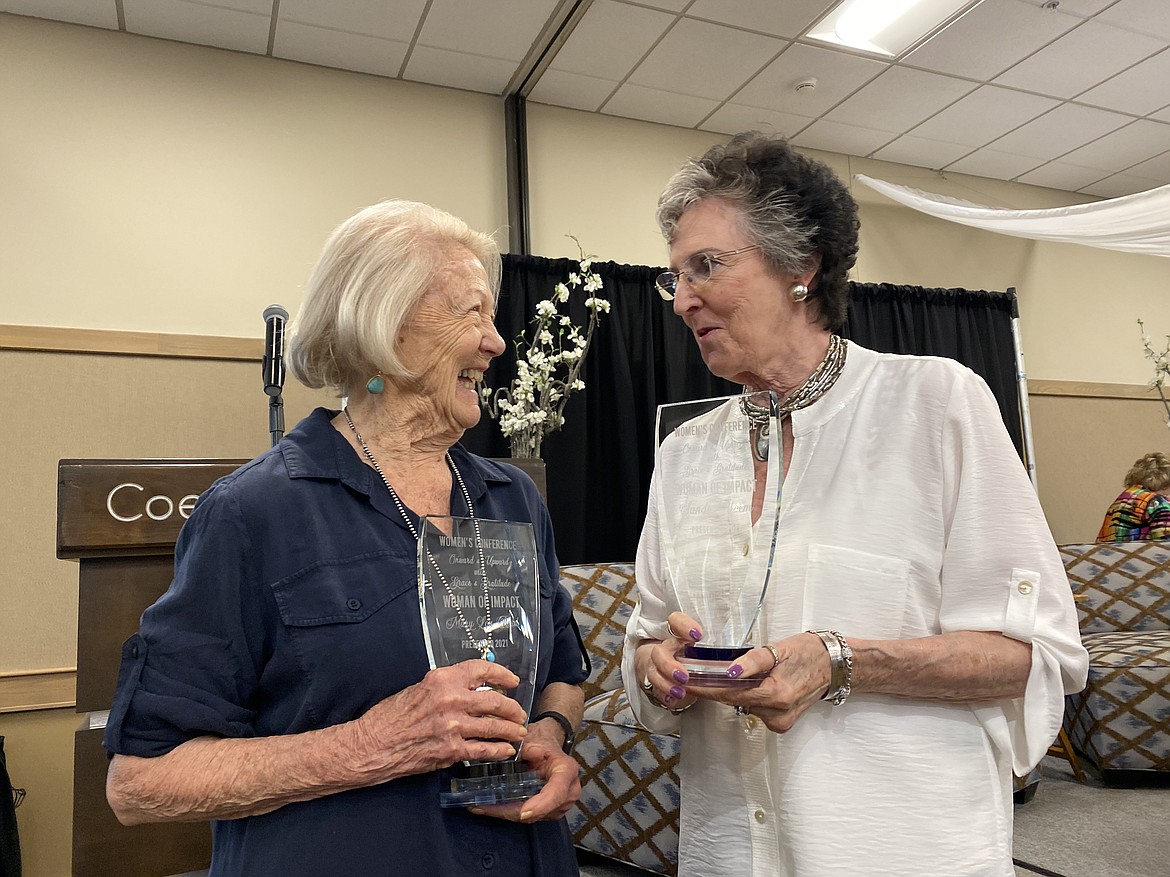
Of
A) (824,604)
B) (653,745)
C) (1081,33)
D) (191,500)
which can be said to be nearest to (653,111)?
(1081,33)

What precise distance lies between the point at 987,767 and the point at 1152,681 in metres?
3.07

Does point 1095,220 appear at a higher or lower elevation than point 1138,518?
higher

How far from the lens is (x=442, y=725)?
0.91 m

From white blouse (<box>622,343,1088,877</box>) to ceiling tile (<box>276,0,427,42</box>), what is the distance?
144 inches

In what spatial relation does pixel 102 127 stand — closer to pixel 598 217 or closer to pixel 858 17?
pixel 598 217

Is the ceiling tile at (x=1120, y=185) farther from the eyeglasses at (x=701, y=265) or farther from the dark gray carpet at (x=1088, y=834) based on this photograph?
the eyeglasses at (x=701, y=265)

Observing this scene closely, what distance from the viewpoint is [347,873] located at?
3.20 ft

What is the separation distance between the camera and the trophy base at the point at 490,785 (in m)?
0.94

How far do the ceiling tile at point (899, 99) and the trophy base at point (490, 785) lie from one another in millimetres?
4768

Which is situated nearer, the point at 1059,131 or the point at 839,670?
the point at 839,670

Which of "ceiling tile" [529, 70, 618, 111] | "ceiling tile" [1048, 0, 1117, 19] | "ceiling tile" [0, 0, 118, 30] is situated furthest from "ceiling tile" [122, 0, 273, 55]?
"ceiling tile" [1048, 0, 1117, 19]

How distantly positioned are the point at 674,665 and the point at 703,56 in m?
4.25

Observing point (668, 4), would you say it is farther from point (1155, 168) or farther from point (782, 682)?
point (1155, 168)

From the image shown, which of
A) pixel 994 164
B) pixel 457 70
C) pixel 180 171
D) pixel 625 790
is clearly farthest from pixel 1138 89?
pixel 180 171
